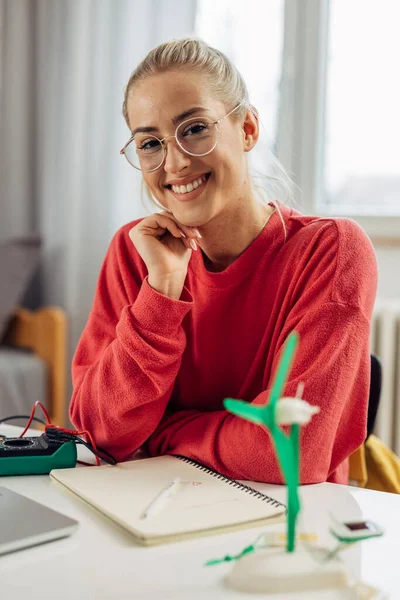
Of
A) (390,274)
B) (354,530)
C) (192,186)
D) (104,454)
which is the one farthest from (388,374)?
(354,530)

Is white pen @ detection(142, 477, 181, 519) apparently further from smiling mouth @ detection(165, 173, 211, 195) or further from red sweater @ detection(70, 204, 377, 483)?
smiling mouth @ detection(165, 173, 211, 195)

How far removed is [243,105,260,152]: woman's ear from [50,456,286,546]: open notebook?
1.88 feet

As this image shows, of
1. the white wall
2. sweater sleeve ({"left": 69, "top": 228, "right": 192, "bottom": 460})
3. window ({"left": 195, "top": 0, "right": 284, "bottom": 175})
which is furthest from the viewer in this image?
window ({"left": 195, "top": 0, "right": 284, "bottom": 175})

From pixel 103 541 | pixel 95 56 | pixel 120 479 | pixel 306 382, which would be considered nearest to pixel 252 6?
pixel 95 56

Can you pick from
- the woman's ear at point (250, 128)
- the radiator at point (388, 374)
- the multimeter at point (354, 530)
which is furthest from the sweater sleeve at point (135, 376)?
the radiator at point (388, 374)

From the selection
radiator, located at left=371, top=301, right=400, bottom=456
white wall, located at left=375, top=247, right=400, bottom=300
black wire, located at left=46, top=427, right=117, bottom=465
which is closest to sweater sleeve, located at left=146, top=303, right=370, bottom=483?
black wire, located at left=46, top=427, right=117, bottom=465

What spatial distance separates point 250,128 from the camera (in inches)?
50.8

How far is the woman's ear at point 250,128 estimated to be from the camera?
128 centimetres

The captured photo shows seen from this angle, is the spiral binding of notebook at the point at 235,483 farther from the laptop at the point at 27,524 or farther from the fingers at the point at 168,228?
the fingers at the point at 168,228

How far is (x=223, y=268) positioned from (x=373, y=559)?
687mm

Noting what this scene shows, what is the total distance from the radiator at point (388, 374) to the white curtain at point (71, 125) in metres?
0.97

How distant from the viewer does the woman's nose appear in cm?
117

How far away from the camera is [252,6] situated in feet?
Result: 8.29

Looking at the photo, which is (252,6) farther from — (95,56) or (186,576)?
(186,576)
